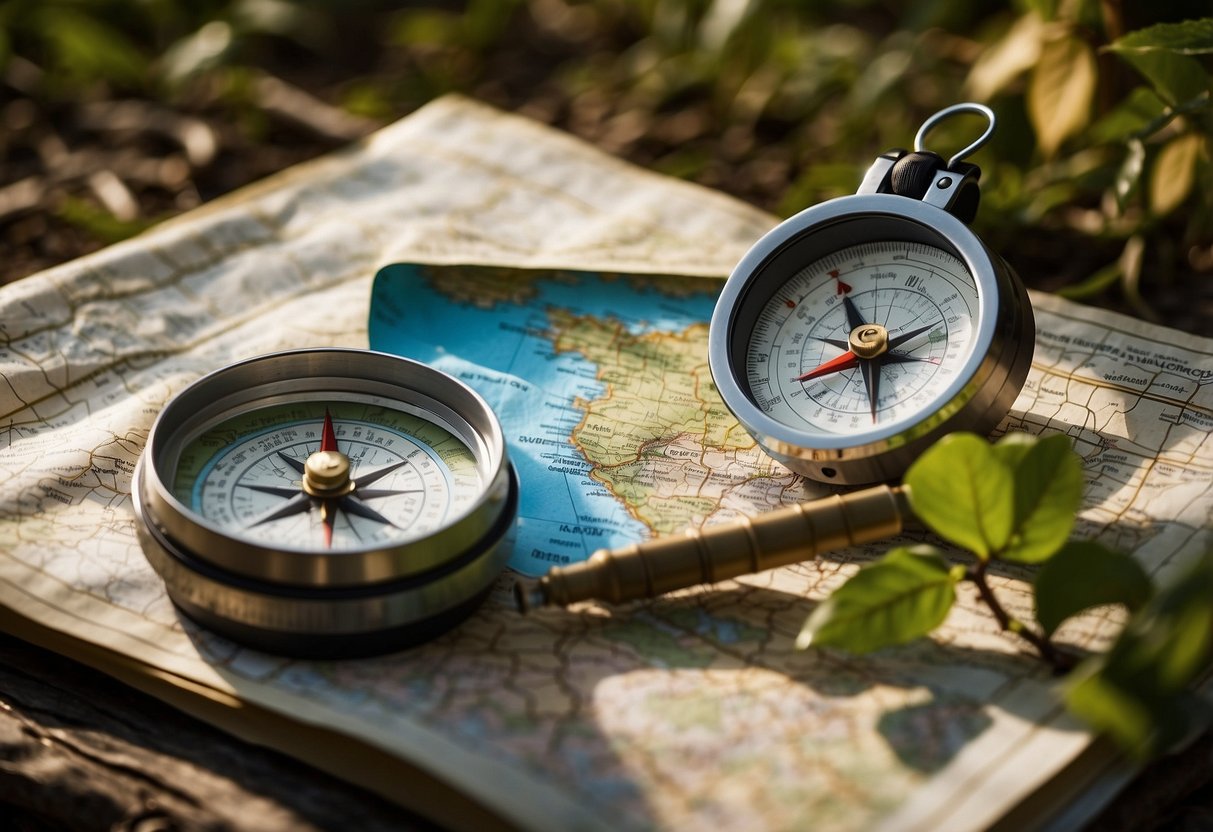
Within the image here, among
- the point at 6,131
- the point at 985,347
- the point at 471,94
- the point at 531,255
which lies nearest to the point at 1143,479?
the point at 985,347

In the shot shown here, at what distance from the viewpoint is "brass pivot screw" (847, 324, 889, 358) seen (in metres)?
1.93

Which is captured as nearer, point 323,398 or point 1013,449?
point 1013,449

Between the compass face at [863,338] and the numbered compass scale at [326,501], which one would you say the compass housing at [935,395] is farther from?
the numbered compass scale at [326,501]

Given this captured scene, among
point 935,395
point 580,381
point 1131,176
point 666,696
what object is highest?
point 1131,176

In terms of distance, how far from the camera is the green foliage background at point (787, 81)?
262cm

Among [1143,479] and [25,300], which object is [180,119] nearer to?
[25,300]

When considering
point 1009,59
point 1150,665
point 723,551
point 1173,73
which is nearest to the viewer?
point 1150,665

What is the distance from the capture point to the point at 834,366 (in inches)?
77.5

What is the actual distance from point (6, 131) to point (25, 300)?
1.42m

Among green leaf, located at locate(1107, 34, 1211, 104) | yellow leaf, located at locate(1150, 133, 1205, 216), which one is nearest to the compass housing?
green leaf, located at locate(1107, 34, 1211, 104)

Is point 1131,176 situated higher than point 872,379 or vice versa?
point 1131,176

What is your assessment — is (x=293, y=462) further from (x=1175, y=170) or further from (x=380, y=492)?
(x=1175, y=170)

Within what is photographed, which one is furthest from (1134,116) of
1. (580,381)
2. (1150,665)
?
(1150,665)

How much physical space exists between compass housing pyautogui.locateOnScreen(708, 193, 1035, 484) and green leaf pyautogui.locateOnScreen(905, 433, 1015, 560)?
255mm
